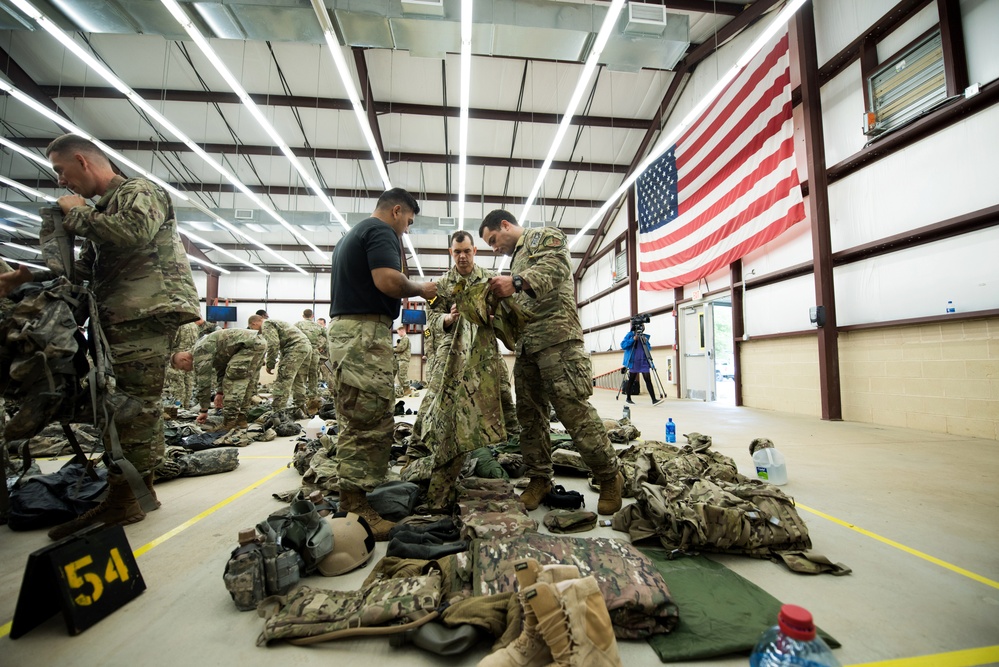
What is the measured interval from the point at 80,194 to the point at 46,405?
1.08m

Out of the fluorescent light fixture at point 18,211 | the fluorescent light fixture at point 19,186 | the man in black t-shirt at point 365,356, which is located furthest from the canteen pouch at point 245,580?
the fluorescent light fixture at point 18,211

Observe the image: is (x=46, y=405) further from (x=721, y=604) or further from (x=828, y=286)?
(x=828, y=286)

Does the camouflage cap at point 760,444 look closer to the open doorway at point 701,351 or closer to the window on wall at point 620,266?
the open doorway at point 701,351

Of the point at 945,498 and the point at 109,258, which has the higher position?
the point at 109,258

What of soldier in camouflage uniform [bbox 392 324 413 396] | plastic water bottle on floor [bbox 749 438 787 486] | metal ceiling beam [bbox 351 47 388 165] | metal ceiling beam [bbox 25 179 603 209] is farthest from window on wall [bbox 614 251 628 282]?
plastic water bottle on floor [bbox 749 438 787 486]

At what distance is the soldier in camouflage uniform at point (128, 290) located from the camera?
1.81 meters

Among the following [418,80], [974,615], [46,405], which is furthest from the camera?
[418,80]

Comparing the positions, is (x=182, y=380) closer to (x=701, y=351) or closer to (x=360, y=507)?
(x=360, y=507)

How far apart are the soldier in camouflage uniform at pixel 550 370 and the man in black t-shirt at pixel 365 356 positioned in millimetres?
550

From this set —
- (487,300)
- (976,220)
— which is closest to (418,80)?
(487,300)

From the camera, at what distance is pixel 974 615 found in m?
1.13

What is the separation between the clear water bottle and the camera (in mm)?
681

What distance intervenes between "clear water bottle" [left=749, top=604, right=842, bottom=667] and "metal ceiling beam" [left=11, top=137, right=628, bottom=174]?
427 inches

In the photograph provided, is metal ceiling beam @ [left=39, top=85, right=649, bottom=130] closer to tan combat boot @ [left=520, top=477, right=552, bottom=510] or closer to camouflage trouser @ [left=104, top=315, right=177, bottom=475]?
camouflage trouser @ [left=104, top=315, right=177, bottom=475]
